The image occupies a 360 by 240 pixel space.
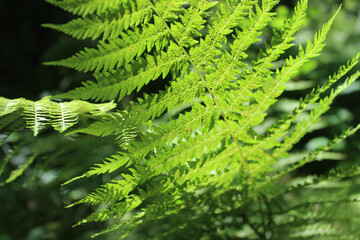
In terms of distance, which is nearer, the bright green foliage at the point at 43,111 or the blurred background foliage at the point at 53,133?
the bright green foliage at the point at 43,111

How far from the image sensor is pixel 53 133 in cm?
98

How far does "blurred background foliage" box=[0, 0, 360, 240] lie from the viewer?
1040mm

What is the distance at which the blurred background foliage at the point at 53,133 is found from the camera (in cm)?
104

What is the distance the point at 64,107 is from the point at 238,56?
1.30ft

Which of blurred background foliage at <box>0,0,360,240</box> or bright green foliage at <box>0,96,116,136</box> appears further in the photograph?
blurred background foliage at <box>0,0,360,240</box>

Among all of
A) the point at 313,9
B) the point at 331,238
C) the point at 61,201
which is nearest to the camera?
the point at 331,238

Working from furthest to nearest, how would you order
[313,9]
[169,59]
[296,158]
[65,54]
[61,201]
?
1. [65,54]
2. [313,9]
3. [61,201]
4. [296,158]
5. [169,59]

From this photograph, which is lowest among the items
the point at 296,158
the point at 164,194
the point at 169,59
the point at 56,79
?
the point at 164,194

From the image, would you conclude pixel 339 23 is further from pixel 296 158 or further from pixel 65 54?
pixel 65 54

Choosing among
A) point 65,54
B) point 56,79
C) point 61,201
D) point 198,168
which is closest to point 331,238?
point 198,168

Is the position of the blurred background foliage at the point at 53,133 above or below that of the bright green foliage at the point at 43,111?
above

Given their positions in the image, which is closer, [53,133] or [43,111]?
[43,111]

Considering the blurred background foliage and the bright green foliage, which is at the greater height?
the blurred background foliage

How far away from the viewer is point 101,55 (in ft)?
2.02
